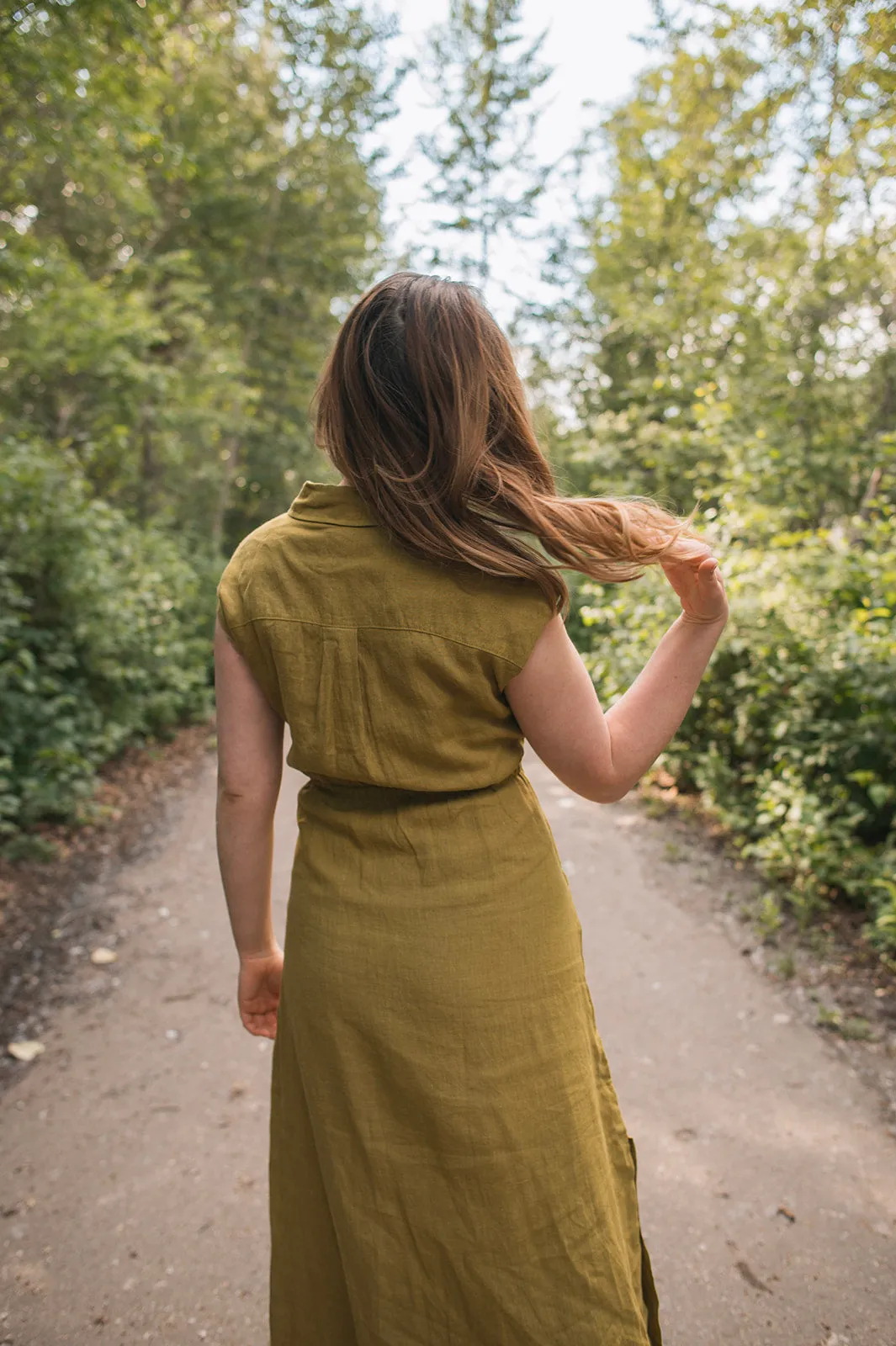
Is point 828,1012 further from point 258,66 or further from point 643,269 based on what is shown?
point 258,66

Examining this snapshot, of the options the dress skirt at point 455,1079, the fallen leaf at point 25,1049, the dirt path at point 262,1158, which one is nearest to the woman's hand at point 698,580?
the dress skirt at point 455,1079

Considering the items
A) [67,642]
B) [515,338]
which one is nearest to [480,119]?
[515,338]

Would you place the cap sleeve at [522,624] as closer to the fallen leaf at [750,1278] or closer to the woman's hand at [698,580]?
the woman's hand at [698,580]

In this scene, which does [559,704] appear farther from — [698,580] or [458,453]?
[458,453]

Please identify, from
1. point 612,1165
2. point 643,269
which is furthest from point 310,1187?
point 643,269

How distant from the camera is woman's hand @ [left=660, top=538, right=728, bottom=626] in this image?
1.21 metres

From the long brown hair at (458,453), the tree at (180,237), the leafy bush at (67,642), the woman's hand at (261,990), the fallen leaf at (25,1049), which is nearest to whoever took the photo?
the long brown hair at (458,453)

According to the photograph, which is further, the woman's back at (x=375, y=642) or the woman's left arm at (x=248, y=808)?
the woman's left arm at (x=248, y=808)

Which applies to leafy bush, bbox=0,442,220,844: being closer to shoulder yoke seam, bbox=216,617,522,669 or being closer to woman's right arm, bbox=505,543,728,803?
shoulder yoke seam, bbox=216,617,522,669

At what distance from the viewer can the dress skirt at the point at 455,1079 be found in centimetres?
125

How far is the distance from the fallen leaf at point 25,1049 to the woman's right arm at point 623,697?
296 cm

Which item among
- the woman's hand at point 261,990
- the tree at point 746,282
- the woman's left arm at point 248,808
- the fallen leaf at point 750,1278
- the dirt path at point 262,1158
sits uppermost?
the tree at point 746,282

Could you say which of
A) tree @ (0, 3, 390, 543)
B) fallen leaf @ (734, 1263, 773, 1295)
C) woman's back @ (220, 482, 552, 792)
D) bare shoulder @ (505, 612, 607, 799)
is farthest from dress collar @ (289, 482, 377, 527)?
tree @ (0, 3, 390, 543)

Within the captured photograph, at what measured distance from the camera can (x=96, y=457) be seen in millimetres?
9438
